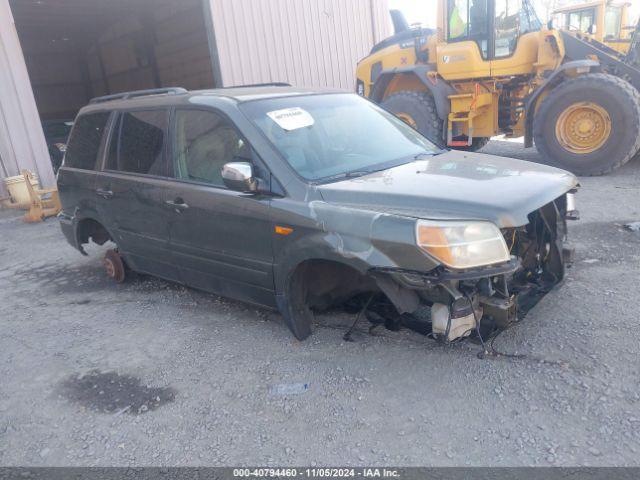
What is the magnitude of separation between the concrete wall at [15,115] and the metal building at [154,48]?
17mm

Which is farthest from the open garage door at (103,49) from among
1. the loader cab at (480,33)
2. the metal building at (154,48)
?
the loader cab at (480,33)

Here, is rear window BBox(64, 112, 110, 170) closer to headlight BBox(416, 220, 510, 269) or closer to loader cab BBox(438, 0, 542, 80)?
headlight BBox(416, 220, 510, 269)

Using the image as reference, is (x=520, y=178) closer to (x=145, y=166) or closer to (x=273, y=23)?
(x=145, y=166)

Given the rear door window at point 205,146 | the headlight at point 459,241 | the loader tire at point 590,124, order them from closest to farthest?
the headlight at point 459,241, the rear door window at point 205,146, the loader tire at point 590,124

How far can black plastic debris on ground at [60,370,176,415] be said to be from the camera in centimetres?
303

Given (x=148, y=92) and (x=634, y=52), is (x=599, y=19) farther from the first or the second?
(x=148, y=92)

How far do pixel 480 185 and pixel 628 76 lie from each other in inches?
257

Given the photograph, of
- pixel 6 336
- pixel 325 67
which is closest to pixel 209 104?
pixel 6 336

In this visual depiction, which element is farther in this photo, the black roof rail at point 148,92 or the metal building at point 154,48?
the metal building at point 154,48

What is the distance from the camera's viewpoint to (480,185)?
117 inches

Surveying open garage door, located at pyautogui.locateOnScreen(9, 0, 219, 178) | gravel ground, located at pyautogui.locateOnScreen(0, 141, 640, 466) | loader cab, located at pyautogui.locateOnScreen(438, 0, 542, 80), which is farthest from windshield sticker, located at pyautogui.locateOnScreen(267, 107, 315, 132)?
open garage door, located at pyautogui.locateOnScreen(9, 0, 219, 178)

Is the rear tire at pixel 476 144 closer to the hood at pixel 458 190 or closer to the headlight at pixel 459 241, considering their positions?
the hood at pixel 458 190

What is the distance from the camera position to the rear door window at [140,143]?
157 inches

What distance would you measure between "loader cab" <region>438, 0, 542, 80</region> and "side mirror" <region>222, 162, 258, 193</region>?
21.4 feet
